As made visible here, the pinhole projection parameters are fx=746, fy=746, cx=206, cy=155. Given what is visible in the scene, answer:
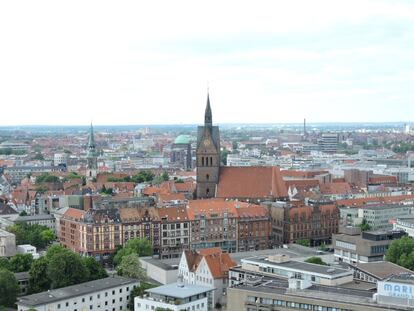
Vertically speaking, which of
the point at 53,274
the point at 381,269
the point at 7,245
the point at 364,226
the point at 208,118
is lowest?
the point at 7,245

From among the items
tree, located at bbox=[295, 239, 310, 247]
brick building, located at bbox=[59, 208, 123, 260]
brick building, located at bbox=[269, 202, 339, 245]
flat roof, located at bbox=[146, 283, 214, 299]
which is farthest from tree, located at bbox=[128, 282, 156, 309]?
brick building, located at bbox=[269, 202, 339, 245]

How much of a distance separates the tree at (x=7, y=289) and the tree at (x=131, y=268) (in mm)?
13569

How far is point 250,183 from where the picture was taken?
4919 inches

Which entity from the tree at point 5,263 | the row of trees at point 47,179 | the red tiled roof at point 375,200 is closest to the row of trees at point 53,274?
the tree at point 5,263

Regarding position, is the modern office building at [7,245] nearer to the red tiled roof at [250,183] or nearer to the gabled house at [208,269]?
the gabled house at [208,269]

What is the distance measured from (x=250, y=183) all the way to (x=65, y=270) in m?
51.3

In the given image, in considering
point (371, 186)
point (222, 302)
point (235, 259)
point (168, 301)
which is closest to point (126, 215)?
point (235, 259)

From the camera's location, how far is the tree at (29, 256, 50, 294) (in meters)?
79.2

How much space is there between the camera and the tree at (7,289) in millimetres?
74500

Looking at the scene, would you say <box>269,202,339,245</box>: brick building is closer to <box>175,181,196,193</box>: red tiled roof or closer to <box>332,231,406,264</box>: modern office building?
<box>332,231,406,264</box>: modern office building

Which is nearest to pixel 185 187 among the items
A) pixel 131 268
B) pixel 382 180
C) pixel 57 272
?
pixel 382 180

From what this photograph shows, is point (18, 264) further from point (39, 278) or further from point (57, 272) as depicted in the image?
point (57, 272)

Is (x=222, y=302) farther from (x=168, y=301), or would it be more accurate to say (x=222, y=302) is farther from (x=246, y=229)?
(x=246, y=229)

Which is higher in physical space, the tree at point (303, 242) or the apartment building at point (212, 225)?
the apartment building at point (212, 225)
